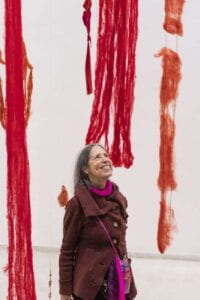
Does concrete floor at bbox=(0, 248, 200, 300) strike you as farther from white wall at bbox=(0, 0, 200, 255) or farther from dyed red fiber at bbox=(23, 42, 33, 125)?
dyed red fiber at bbox=(23, 42, 33, 125)

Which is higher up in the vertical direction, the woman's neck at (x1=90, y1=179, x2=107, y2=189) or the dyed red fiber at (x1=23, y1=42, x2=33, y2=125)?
the dyed red fiber at (x1=23, y1=42, x2=33, y2=125)

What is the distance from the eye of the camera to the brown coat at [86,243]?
154cm

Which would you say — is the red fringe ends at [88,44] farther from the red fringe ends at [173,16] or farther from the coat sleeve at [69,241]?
the coat sleeve at [69,241]

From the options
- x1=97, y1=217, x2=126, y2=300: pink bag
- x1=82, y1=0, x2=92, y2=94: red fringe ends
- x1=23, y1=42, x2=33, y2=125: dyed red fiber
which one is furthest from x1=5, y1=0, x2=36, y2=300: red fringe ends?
x1=97, y1=217, x2=126, y2=300: pink bag

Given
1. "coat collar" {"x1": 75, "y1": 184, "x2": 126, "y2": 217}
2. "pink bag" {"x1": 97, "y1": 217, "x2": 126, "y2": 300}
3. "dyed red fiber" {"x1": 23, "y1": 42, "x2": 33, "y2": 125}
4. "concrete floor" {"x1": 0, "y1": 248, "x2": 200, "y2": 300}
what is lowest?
"concrete floor" {"x1": 0, "y1": 248, "x2": 200, "y2": 300}

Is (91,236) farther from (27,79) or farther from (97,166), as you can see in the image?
(27,79)

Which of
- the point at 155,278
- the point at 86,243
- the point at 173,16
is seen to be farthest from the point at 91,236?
the point at 173,16

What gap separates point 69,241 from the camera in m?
Result: 1.56

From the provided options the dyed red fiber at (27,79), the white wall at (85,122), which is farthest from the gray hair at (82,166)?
the dyed red fiber at (27,79)

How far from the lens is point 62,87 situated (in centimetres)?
210

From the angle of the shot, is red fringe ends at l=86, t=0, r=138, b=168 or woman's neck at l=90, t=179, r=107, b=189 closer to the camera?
woman's neck at l=90, t=179, r=107, b=189

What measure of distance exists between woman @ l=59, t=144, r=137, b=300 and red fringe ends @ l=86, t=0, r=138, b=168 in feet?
1.70

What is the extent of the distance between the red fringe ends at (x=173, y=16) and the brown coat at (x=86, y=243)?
81 centimetres

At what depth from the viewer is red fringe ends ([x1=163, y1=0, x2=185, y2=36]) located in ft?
6.73
